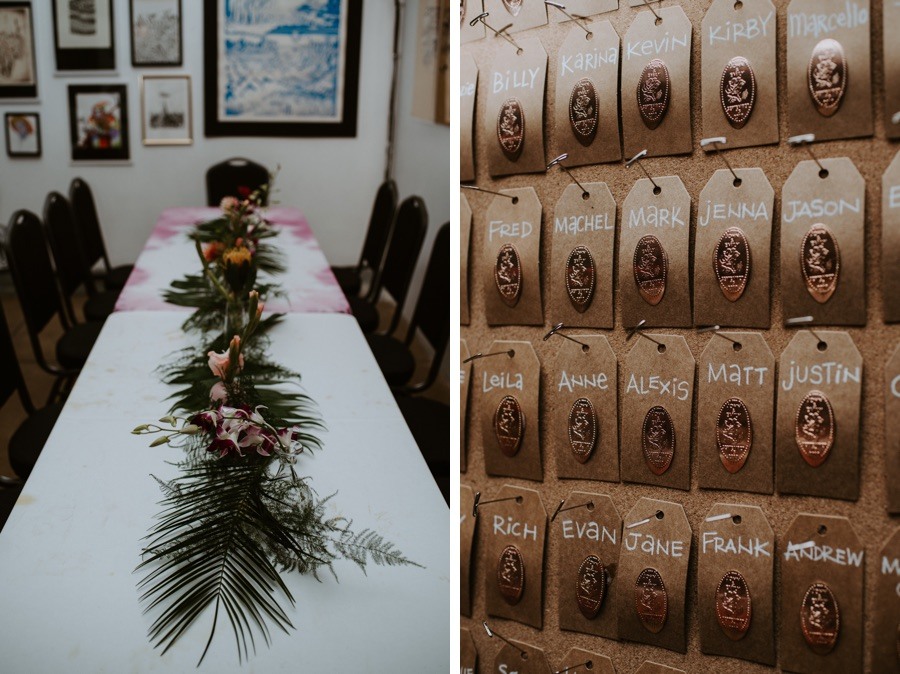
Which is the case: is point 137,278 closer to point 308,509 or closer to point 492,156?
point 308,509

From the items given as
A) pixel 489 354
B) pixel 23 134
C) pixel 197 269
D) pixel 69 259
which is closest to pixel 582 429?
pixel 489 354

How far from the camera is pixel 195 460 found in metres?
1.30

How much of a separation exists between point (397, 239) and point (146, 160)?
2302 millimetres

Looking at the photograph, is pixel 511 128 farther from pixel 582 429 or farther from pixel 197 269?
pixel 197 269

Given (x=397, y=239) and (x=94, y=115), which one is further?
(x=94, y=115)

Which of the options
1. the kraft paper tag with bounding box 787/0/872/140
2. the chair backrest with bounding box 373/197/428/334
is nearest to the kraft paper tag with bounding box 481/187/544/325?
the kraft paper tag with bounding box 787/0/872/140

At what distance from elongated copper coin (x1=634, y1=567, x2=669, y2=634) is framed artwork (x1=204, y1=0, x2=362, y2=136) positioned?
4246mm

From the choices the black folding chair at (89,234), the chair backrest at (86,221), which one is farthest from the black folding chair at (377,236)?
the chair backrest at (86,221)

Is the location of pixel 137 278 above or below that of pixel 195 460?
above

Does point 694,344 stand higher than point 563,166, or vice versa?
point 563,166

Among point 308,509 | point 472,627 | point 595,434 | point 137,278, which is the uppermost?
point 137,278

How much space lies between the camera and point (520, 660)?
3.38ft

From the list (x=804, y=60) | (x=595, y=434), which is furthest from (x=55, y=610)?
(x=804, y=60)

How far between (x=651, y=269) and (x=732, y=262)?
0.09 m
